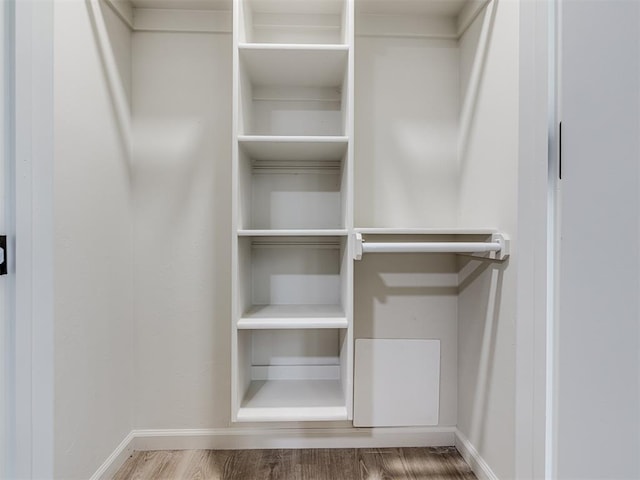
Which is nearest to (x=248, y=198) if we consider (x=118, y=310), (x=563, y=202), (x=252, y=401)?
(x=118, y=310)

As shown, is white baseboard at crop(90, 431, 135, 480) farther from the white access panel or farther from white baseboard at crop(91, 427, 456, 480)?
the white access panel

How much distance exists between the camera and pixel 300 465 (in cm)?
151

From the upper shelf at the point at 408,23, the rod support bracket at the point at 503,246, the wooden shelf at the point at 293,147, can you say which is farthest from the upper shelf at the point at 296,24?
the rod support bracket at the point at 503,246

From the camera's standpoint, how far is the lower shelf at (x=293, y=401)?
4.39 feet

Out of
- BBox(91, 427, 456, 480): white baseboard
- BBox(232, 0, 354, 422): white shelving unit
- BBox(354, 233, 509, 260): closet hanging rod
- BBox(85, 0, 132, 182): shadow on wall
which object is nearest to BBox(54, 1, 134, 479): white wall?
BBox(85, 0, 132, 182): shadow on wall

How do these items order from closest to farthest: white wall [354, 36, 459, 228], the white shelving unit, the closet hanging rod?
the closet hanging rod
the white shelving unit
white wall [354, 36, 459, 228]

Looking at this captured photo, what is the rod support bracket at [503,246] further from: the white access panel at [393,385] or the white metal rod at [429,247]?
the white access panel at [393,385]

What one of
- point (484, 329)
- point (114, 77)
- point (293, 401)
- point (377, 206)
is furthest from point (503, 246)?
point (114, 77)

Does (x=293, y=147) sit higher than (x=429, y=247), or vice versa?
(x=293, y=147)

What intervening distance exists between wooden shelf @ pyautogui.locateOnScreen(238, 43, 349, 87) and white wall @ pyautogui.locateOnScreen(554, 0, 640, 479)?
830mm

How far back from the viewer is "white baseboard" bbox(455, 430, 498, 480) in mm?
1374

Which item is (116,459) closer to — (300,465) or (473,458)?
(300,465)

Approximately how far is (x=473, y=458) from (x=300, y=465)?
0.69 m

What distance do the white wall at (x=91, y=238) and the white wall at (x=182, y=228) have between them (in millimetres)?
66
